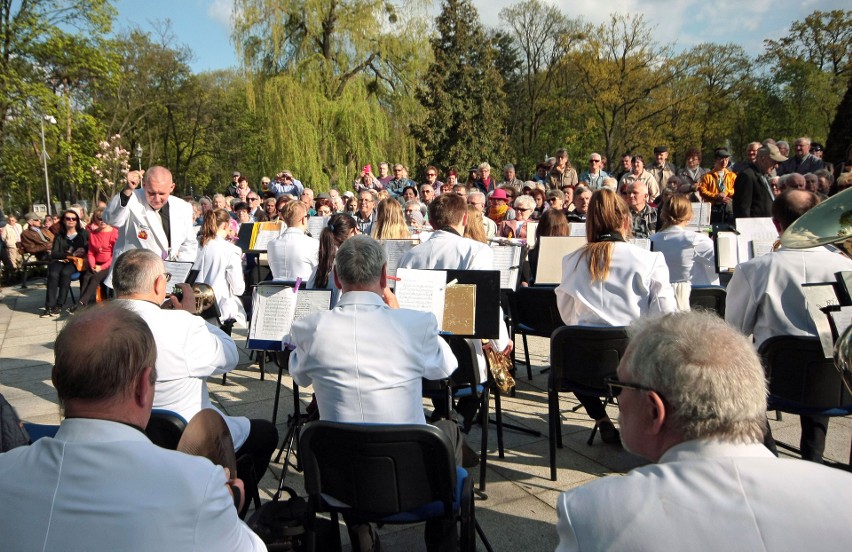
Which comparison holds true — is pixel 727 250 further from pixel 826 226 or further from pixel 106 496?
pixel 106 496

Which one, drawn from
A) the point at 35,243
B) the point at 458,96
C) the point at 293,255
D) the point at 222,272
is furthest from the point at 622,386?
the point at 458,96

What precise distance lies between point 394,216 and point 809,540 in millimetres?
5486

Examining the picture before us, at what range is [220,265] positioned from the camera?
6805 mm

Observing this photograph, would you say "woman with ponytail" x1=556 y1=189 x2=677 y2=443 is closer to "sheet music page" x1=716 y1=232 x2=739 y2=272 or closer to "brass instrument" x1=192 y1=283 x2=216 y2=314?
"sheet music page" x1=716 y1=232 x2=739 y2=272

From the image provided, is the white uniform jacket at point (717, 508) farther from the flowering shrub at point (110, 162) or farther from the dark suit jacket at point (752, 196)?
the flowering shrub at point (110, 162)

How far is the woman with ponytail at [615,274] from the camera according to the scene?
404cm

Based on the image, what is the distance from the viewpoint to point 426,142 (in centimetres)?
2775

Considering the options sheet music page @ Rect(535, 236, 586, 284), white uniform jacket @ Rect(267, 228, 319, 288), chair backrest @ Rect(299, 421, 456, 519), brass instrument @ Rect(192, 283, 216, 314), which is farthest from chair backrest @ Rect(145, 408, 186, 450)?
white uniform jacket @ Rect(267, 228, 319, 288)

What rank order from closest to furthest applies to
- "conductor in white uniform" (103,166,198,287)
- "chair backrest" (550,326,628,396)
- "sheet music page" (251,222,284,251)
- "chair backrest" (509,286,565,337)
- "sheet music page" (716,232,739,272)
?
"chair backrest" (550,326,628,396) < "chair backrest" (509,286,565,337) < "sheet music page" (716,232,739,272) < "conductor in white uniform" (103,166,198,287) < "sheet music page" (251,222,284,251)

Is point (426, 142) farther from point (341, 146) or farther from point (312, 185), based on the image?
point (312, 185)

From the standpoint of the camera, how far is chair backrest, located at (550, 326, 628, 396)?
3.76m

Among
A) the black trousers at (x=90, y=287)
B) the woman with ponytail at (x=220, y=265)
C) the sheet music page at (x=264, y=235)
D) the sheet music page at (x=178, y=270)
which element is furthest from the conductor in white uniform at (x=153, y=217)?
the black trousers at (x=90, y=287)

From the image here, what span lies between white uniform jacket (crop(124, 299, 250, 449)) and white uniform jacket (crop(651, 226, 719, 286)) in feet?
13.0

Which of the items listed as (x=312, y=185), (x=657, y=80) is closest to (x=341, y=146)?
(x=312, y=185)
